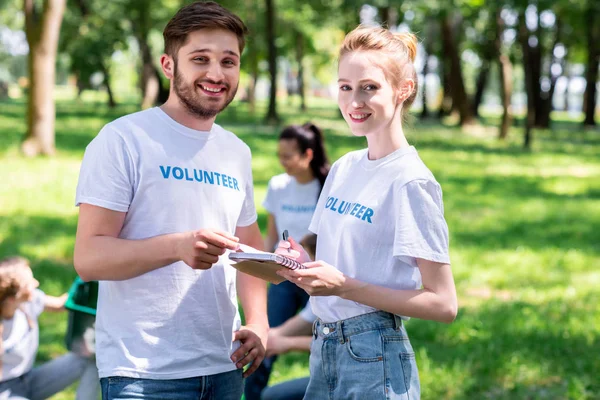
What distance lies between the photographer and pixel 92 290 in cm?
391

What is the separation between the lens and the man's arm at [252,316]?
9.34 feet

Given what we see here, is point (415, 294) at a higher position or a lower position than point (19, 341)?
higher

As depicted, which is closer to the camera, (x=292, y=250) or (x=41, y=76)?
(x=292, y=250)

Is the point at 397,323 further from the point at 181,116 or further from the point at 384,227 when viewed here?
the point at 181,116

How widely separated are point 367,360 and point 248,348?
19.6 inches

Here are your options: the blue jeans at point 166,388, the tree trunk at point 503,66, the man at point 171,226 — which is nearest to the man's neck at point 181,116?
the man at point 171,226

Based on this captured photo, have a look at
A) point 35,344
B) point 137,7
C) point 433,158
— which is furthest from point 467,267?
point 137,7

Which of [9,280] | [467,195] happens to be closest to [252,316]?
[9,280]

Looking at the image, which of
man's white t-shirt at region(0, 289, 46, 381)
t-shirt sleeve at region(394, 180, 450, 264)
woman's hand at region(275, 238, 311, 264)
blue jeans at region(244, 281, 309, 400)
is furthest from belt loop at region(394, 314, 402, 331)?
blue jeans at region(244, 281, 309, 400)

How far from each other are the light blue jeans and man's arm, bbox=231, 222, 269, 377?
60.2 inches

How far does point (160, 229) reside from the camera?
262 centimetres

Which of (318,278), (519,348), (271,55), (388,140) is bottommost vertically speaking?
(519,348)

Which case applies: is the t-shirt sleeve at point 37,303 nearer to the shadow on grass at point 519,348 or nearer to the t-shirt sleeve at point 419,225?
the t-shirt sleeve at point 419,225

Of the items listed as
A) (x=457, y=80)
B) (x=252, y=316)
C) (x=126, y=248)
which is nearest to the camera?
(x=126, y=248)
